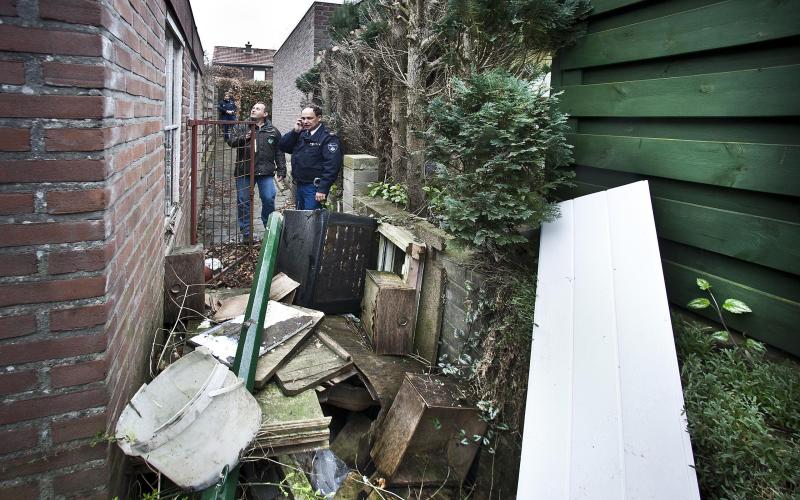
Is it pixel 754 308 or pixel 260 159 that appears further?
pixel 260 159

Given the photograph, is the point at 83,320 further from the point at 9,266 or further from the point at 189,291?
the point at 189,291

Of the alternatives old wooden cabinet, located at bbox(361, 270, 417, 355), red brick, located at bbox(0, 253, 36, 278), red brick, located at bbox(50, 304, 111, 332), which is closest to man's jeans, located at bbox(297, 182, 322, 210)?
old wooden cabinet, located at bbox(361, 270, 417, 355)

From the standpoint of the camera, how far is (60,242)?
1.62 metres

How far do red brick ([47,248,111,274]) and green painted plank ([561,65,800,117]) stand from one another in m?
2.72

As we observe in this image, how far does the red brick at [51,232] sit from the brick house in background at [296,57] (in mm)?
11520

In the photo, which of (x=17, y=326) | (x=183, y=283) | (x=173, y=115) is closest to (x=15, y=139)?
(x=17, y=326)

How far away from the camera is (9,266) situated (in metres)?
1.56

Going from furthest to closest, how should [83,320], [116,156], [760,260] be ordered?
[760,260] → [116,156] → [83,320]

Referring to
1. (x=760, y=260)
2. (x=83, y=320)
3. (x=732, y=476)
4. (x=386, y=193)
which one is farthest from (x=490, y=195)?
(x=386, y=193)

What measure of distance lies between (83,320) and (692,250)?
9.02ft

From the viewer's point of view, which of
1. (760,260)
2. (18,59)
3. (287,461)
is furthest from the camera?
(287,461)

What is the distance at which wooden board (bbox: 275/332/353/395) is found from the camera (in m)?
3.06

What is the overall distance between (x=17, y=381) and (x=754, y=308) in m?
2.88

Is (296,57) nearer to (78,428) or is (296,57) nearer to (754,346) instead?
(78,428)
